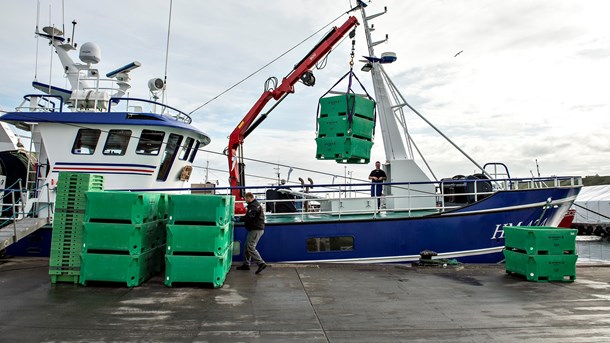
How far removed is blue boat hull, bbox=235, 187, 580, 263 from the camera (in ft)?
28.1

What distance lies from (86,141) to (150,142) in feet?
4.74

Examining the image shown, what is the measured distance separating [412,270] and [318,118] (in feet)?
14.7

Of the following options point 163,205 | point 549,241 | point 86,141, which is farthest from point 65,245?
point 549,241

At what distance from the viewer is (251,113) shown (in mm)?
11609

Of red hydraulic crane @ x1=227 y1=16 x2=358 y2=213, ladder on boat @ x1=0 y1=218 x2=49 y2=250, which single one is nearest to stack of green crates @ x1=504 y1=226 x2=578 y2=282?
red hydraulic crane @ x1=227 y1=16 x2=358 y2=213

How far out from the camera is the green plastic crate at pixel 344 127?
9.75 metres

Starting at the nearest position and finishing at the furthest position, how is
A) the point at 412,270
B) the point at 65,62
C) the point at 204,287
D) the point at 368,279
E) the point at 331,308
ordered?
the point at 331,308
the point at 204,287
the point at 368,279
the point at 412,270
the point at 65,62

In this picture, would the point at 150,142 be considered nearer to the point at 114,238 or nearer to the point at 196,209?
the point at 114,238

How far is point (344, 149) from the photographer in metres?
9.66

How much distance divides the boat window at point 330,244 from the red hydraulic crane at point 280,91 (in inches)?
140

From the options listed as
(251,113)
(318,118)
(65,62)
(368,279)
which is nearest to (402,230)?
(368,279)

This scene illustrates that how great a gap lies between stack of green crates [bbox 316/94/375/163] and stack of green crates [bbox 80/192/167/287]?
498cm

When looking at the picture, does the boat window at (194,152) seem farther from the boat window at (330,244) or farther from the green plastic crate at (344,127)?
the boat window at (330,244)

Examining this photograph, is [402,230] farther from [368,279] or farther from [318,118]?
[318,118]
